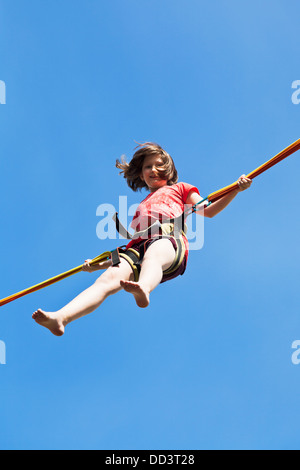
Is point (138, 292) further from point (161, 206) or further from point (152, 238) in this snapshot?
point (161, 206)

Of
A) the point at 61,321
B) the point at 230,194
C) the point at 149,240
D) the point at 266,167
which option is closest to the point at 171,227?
the point at 149,240

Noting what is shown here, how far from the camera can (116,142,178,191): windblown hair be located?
7033 mm

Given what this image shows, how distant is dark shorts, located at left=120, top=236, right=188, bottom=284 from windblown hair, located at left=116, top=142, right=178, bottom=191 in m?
1.15

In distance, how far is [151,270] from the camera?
5.53m

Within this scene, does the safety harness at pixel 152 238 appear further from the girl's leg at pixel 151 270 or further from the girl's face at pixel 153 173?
the girl's face at pixel 153 173

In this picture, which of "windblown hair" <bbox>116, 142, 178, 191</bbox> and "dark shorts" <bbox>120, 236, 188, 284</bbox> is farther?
"windblown hair" <bbox>116, 142, 178, 191</bbox>

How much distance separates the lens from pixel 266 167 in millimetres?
6039

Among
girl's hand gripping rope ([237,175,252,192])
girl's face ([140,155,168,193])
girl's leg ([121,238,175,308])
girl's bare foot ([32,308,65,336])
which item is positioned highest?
girl's face ([140,155,168,193])

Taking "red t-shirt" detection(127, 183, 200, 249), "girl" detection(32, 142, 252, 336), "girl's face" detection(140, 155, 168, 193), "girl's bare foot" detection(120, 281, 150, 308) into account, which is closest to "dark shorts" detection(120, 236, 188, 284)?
"girl" detection(32, 142, 252, 336)

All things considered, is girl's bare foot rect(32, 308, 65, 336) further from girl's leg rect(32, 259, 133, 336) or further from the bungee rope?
the bungee rope

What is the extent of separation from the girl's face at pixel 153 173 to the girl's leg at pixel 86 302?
139 cm

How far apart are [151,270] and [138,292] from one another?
1.73 ft

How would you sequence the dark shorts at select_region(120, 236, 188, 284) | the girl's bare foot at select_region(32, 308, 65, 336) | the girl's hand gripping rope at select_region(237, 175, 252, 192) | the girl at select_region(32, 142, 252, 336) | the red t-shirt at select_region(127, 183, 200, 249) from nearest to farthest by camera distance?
1. the girl's bare foot at select_region(32, 308, 65, 336)
2. the girl at select_region(32, 142, 252, 336)
3. the dark shorts at select_region(120, 236, 188, 284)
4. the girl's hand gripping rope at select_region(237, 175, 252, 192)
5. the red t-shirt at select_region(127, 183, 200, 249)

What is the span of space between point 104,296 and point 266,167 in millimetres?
2106
